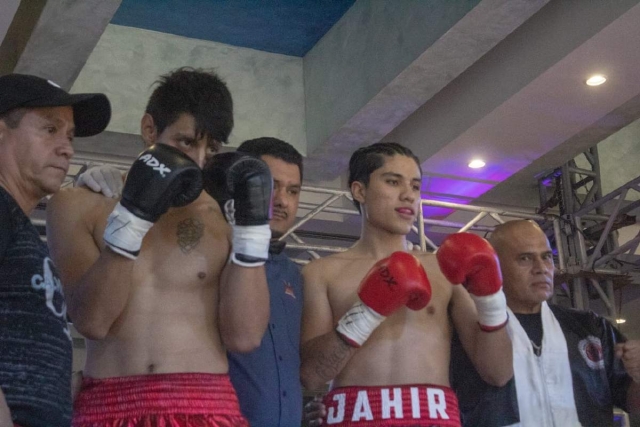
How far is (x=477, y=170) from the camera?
6.64m

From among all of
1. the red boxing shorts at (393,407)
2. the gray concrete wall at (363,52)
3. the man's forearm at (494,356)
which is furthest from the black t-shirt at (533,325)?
the gray concrete wall at (363,52)

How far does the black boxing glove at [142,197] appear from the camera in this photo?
5.11 ft

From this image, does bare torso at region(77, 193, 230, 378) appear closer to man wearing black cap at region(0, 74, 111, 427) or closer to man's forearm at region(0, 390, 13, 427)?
man wearing black cap at region(0, 74, 111, 427)

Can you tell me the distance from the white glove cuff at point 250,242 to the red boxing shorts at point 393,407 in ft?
2.19

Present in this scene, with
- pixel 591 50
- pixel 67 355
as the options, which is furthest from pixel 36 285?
pixel 591 50

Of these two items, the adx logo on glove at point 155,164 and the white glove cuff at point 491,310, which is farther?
the white glove cuff at point 491,310

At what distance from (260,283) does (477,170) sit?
5.14 metres

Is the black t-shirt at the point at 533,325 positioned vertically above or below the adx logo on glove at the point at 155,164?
below

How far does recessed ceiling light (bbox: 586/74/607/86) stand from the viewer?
199 inches

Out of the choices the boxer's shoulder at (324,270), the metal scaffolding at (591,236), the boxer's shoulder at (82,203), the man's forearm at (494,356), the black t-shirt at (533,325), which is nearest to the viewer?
the boxer's shoulder at (82,203)

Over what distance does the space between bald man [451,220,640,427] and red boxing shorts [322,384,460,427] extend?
369 mm

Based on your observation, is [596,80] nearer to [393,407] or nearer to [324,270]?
[324,270]

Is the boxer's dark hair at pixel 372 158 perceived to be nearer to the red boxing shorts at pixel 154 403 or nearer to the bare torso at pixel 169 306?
the bare torso at pixel 169 306

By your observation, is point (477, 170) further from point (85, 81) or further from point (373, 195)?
point (373, 195)
